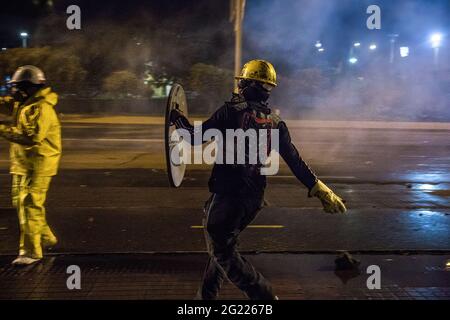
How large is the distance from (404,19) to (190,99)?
1667cm

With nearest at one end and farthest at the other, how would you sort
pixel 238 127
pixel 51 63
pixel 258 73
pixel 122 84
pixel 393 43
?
pixel 238 127 < pixel 258 73 < pixel 51 63 < pixel 122 84 < pixel 393 43

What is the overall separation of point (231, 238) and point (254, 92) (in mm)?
977

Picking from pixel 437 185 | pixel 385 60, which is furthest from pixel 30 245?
pixel 385 60

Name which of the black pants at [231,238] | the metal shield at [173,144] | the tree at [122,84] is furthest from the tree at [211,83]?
the black pants at [231,238]

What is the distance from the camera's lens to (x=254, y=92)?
369 centimetres

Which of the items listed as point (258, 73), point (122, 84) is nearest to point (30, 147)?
point (258, 73)

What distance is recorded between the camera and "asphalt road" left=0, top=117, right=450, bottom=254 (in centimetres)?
580

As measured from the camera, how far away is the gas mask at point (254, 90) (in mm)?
3686

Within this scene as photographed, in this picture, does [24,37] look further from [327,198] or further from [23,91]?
[327,198]

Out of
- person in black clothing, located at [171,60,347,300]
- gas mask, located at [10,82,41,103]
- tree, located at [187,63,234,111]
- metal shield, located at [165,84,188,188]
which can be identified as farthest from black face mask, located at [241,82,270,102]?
tree, located at [187,63,234,111]

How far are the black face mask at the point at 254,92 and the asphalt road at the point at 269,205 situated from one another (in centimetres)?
224

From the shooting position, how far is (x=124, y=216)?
6.95 metres

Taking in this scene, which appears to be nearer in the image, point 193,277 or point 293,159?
point 293,159

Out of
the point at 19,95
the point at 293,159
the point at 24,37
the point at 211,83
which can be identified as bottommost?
the point at 293,159
